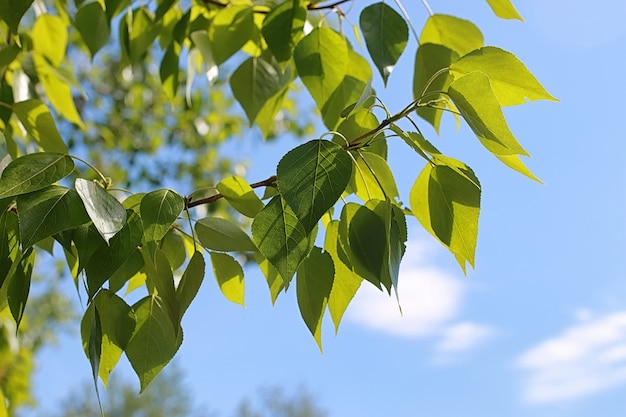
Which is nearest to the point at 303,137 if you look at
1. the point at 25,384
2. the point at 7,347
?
the point at 25,384

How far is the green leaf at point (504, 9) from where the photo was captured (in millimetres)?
553

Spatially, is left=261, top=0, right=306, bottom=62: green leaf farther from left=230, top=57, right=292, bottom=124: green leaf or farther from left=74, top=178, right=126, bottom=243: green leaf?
left=74, top=178, right=126, bottom=243: green leaf

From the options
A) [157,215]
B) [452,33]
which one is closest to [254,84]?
[452,33]

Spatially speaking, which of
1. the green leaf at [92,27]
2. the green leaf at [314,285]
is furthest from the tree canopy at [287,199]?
the green leaf at [92,27]

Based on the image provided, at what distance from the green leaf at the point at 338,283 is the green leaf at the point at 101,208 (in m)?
0.12

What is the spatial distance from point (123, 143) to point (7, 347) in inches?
74.9

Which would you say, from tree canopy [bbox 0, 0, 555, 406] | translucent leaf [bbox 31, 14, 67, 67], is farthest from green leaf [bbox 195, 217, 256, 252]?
translucent leaf [bbox 31, 14, 67, 67]

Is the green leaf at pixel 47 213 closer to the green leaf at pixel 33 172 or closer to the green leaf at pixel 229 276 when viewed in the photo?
the green leaf at pixel 33 172

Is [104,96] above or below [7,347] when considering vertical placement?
above

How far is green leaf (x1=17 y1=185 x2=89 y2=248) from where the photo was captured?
37 centimetres

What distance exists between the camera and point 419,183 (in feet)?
1.46

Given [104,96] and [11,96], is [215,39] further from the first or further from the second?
[104,96]

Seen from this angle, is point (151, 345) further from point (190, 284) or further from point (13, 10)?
point (13, 10)

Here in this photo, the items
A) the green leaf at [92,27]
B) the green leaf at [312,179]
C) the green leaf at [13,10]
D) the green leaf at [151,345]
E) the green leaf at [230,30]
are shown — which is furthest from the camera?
the green leaf at [92,27]
